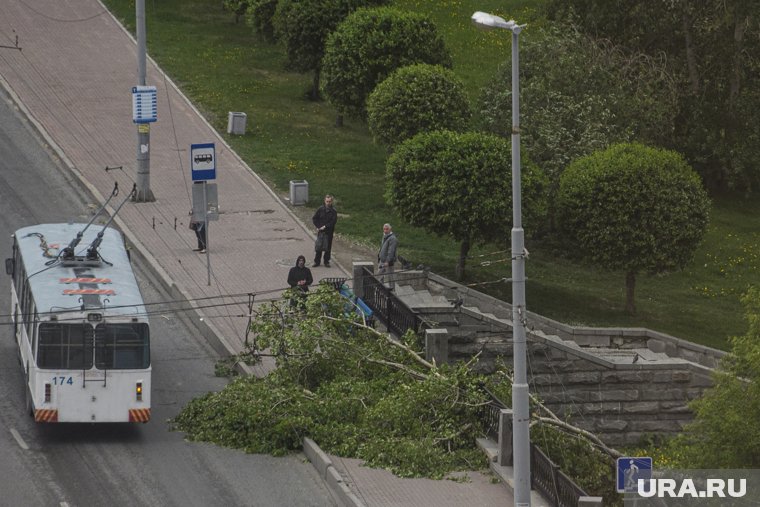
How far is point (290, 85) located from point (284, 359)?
2764cm

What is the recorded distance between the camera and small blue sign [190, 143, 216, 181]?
36.3 meters

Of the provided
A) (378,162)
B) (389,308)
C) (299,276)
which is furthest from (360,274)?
(378,162)

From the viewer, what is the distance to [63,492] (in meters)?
25.1

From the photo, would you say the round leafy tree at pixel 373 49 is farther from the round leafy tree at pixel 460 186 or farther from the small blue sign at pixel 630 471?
the small blue sign at pixel 630 471

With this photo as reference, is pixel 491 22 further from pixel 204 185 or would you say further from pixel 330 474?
pixel 204 185

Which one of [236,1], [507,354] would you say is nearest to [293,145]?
[236,1]

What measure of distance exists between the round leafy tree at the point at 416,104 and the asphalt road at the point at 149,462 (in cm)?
1278

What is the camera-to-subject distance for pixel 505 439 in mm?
26141

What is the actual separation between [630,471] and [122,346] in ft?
33.4

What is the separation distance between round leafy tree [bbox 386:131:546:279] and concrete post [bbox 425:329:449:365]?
23.5ft

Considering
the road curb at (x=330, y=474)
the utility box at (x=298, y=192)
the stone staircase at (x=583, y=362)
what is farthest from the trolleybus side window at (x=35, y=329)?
the utility box at (x=298, y=192)

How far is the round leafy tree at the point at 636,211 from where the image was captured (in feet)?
126

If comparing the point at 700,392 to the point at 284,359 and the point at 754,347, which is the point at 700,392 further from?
the point at 284,359
